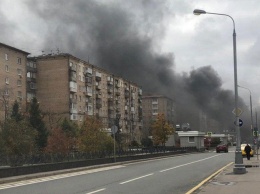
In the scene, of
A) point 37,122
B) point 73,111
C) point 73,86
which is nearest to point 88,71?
point 73,86

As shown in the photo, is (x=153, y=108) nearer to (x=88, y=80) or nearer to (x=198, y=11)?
(x=88, y=80)

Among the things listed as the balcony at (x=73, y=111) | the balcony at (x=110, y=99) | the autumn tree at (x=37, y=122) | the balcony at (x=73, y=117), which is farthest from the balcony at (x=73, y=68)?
the balcony at (x=110, y=99)

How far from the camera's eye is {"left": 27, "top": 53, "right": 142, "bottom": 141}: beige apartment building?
9019 cm

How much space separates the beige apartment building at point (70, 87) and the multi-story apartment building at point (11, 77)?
6.55 meters

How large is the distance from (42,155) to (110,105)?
281ft

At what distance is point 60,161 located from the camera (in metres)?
28.3

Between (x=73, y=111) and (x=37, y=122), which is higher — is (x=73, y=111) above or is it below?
above

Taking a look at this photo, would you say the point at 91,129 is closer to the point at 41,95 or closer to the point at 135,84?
the point at 41,95

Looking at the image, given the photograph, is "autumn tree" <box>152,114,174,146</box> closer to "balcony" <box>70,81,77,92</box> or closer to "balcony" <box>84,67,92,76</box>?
"balcony" <box>84,67,92,76</box>

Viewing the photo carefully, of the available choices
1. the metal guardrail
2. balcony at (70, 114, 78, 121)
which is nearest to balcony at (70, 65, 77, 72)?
balcony at (70, 114, 78, 121)

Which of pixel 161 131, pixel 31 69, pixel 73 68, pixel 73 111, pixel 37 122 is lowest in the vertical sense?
pixel 161 131

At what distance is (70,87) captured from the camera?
296ft

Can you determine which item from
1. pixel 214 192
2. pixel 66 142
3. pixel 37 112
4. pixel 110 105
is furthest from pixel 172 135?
pixel 214 192

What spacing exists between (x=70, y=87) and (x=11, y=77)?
14587 millimetres
